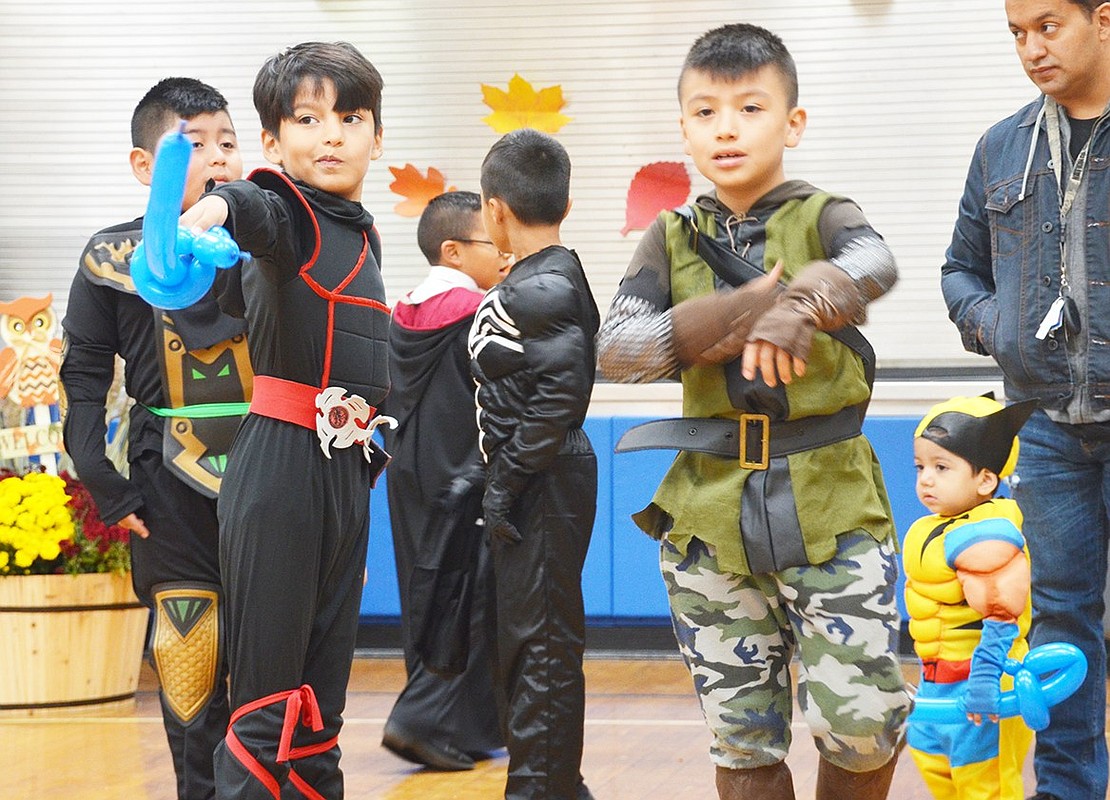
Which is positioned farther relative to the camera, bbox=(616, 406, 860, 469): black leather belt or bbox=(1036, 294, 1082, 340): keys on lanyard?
bbox=(1036, 294, 1082, 340): keys on lanyard

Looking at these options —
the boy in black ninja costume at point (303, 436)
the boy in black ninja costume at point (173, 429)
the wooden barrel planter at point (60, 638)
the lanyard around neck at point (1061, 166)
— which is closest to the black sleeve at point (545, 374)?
the boy in black ninja costume at point (303, 436)

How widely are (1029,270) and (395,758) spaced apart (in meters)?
2.38

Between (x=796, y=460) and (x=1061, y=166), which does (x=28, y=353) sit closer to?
(x=796, y=460)

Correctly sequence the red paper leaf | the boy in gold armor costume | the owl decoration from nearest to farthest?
1. the boy in gold armor costume
2. the owl decoration
3. the red paper leaf

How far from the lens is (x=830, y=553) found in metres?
2.29

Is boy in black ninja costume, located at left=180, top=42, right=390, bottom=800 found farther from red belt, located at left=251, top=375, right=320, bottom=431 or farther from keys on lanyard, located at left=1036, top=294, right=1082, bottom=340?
keys on lanyard, located at left=1036, top=294, right=1082, bottom=340

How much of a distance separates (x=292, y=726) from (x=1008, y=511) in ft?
4.97

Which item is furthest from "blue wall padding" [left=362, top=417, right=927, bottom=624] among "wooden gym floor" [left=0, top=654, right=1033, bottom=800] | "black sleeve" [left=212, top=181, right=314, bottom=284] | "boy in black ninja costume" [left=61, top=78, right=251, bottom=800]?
"black sleeve" [left=212, top=181, right=314, bottom=284]

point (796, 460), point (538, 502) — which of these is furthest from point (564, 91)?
point (796, 460)

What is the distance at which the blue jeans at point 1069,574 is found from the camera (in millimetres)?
2889

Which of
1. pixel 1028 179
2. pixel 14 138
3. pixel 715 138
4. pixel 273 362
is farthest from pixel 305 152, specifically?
pixel 14 138

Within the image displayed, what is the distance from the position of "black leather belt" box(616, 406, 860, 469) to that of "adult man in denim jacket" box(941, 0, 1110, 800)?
68 centimetres

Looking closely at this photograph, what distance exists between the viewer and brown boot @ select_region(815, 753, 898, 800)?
7.80 ft

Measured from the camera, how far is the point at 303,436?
258 centimetres
